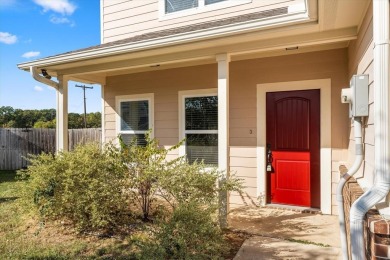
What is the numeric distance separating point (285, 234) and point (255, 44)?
2706mm

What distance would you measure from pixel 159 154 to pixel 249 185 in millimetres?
1917

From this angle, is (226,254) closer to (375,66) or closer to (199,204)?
(199,204)

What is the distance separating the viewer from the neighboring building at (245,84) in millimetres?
3760

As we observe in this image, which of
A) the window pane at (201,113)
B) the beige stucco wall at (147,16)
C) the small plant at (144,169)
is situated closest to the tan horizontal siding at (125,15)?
the beige stucco wall at (147,16)

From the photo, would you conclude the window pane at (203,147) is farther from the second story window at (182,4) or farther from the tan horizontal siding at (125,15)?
the tan horizontal siding at (125,15)

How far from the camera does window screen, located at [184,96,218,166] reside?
5531mm

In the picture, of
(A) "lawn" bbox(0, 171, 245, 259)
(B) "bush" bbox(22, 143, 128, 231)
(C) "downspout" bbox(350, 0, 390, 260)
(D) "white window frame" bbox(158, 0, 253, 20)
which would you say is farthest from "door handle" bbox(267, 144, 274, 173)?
(C) "downspout" bbox(350, 0, 390, 260)

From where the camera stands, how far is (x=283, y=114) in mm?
4914

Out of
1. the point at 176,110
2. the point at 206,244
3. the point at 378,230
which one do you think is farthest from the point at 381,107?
the point at 176,110

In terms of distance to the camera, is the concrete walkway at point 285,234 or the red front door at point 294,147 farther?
the red front door at point 294,147

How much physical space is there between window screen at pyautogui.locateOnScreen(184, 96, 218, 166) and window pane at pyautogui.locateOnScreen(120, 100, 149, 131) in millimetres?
1088

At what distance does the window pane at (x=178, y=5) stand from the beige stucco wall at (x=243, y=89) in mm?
1478

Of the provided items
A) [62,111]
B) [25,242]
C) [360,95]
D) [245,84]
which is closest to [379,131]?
[360,95]

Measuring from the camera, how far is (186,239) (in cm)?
279
